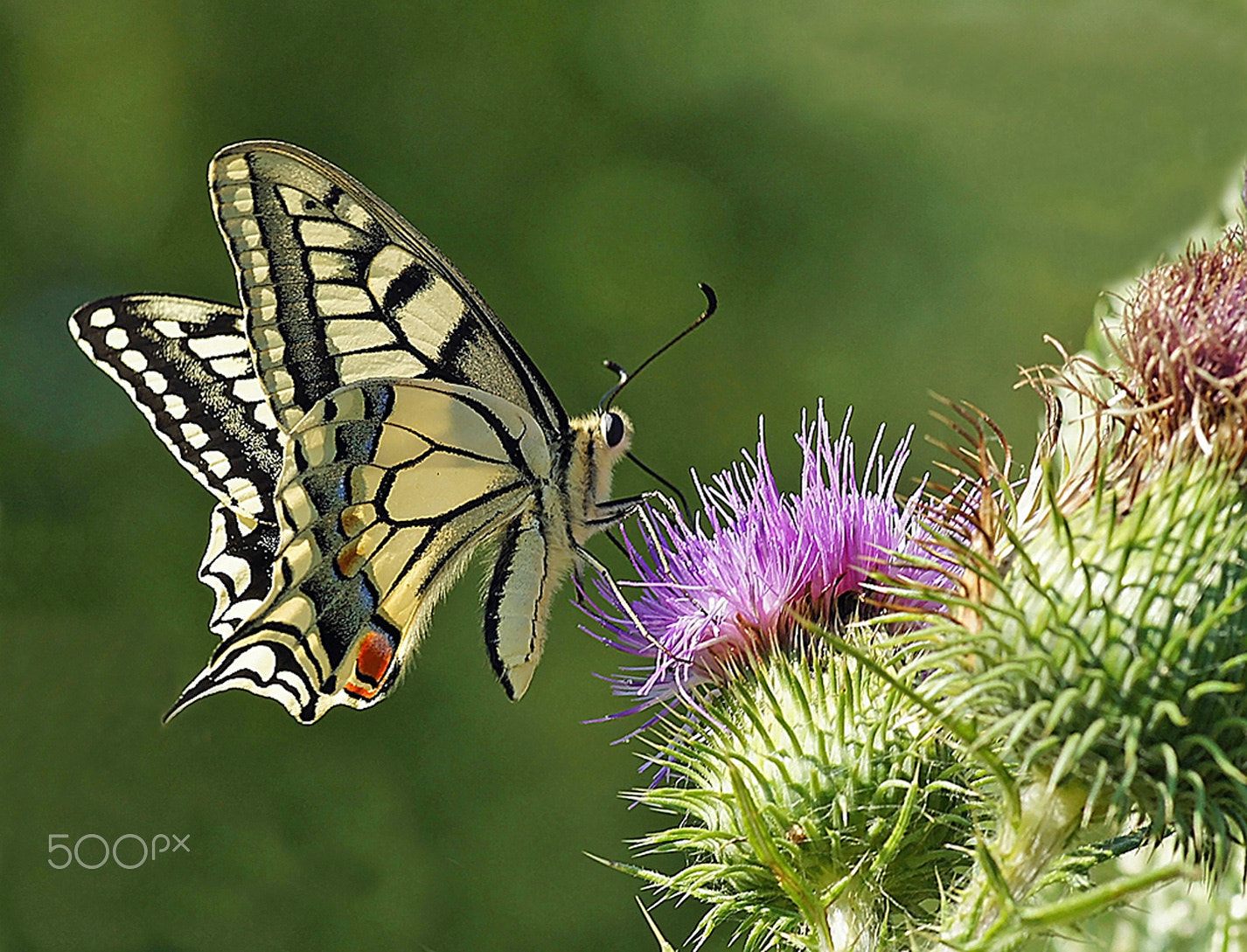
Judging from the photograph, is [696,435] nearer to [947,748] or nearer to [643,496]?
[643,496]

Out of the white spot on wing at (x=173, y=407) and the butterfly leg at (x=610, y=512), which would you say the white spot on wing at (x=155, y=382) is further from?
the butterfly leg at (x=610, y=512)

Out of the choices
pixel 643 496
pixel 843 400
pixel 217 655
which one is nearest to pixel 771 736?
pixel 643 496

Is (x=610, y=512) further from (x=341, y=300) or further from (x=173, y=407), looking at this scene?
(x=173, y=407)

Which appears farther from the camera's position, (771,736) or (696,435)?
(696,435)

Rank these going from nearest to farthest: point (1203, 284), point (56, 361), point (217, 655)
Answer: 1. point (1203, 284)
2. point (217, 655)
3. point (56, 361)

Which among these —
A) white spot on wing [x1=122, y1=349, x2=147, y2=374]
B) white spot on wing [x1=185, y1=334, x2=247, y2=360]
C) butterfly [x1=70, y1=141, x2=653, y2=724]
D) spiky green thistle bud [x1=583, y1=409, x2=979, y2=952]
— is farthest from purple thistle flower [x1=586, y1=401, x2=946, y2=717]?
Result: white spot on wing [x1=122, y1=349, x2=147, y2=374]

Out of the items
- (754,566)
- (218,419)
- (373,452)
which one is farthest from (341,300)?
(754,566)
